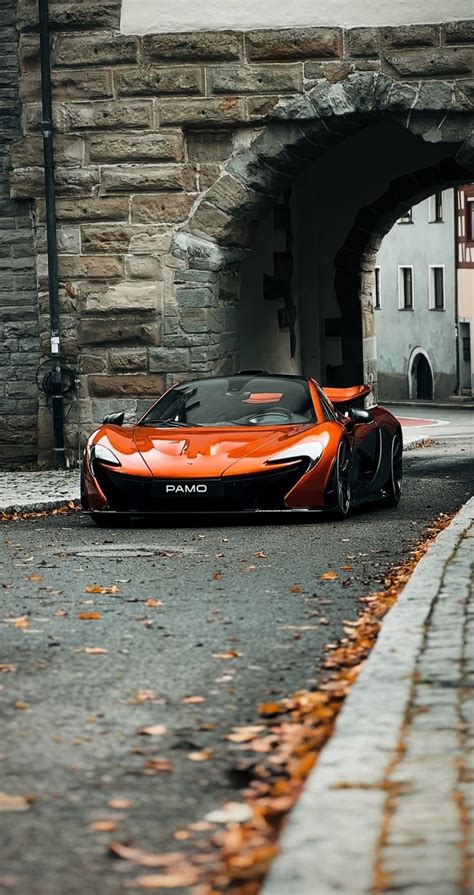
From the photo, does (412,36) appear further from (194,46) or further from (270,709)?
(270,709)

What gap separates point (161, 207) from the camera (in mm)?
19594

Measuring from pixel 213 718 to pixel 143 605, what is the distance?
2.74 m

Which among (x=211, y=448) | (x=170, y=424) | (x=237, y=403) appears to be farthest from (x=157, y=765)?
(x=237, y=403)

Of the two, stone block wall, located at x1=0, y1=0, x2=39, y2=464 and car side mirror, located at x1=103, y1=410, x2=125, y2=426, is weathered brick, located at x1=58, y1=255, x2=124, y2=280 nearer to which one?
stone block wall, located at x1=0, y1=0, x2=39, y2=464

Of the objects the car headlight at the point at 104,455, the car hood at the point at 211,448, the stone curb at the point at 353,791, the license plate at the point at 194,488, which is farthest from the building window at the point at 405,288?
the stone curb at the point at 353,791

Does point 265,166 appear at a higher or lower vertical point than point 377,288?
higher

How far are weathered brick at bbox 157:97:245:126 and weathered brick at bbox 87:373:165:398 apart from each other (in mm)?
2802

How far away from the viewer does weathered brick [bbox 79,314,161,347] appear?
19.8 metres

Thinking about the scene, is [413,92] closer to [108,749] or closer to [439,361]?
[108,749]

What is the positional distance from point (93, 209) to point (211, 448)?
7031mm

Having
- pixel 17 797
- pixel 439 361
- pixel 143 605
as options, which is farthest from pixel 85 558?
pixel 439 361

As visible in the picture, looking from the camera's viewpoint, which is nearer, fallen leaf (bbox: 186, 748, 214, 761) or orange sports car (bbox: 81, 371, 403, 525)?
fallen leaf (bbox: 186, 748, 214, 761)

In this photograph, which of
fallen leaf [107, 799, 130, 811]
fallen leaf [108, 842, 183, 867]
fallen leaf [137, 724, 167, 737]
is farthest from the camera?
fallen leaf [137, 724, 167, 737]

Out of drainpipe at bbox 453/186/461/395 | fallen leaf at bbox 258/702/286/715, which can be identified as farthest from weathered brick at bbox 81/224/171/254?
drainpipe at bbox 453/186/461/395
